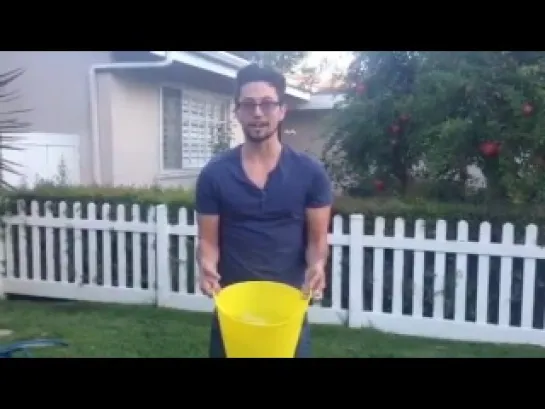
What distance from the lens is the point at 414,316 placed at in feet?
15.2

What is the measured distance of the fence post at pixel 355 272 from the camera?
4672 millimetres

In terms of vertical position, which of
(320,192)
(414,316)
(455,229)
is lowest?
(414,316)

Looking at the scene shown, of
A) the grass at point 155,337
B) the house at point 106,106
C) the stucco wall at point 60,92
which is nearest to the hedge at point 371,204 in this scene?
the grass at point 155,337

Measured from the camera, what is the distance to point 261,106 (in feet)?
7.57

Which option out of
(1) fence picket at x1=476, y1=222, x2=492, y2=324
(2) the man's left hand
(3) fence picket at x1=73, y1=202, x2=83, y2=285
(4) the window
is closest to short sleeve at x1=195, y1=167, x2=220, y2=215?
(2) the man's left hand

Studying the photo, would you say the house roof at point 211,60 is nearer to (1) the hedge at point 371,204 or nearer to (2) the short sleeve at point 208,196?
(1) the hedge at point 371,204

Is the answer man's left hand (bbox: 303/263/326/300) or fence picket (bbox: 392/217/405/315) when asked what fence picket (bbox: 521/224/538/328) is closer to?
fence picket (bbox: 392/217/405/315)

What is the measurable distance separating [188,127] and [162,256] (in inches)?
191

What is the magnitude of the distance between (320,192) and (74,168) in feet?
18.3

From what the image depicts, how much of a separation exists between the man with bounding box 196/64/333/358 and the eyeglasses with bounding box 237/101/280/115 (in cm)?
3

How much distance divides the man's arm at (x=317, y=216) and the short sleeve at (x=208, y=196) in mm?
370
